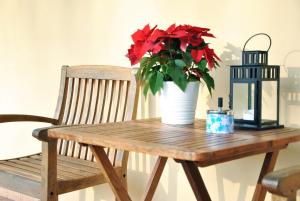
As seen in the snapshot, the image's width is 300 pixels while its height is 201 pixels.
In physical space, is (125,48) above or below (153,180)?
above

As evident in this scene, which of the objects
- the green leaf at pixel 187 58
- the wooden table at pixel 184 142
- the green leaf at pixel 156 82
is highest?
the green leaf at pixel 187 58

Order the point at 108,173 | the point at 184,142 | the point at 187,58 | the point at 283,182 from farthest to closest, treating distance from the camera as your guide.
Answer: the point at 187,58
the point at 108,173
the point at 184,142
the point at 283,182

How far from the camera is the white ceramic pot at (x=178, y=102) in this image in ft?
4.90

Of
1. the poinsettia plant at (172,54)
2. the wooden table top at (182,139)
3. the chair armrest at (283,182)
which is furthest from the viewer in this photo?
the poinsettia plant at (172,54)

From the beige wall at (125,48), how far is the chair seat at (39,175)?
1.20 ft

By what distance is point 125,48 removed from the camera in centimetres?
211

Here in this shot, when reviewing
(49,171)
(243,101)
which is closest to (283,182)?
(243,101)

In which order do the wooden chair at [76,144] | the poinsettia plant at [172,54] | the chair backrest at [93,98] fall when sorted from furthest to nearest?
1. the chair backrest at [93,98]
2. the wooden chair at [76,144]
3. the poinsettia plant at [172,54]

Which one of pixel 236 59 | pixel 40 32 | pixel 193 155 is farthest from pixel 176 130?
pixel 40 32

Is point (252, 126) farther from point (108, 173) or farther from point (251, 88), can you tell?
point (108, 173)

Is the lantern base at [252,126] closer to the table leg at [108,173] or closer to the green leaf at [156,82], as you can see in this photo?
the green leaf at [156,82]

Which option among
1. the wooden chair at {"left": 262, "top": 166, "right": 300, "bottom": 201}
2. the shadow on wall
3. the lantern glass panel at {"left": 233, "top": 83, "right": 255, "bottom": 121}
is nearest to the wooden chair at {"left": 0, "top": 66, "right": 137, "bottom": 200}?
the lantern glass panel at {"left": 233, "top": 83, "right": 255, "bottom": 121}

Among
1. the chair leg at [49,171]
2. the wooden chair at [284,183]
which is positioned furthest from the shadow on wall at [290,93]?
the chair leg at [49,171]

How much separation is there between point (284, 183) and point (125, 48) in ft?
4.48
